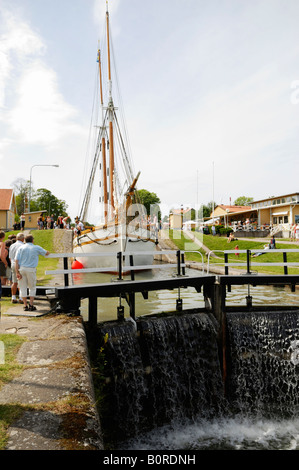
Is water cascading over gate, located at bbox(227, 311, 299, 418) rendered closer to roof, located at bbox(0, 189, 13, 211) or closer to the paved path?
the paved path

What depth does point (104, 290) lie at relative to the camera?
8.20 metres

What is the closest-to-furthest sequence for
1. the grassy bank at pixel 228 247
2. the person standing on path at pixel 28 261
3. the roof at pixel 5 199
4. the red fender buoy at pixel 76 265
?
1. the person standing on path at pixel 28 261
2. the grassy bank at pixel 228 247
3. the red fender buoy at pixel 76 265
4. the roof at pixel 5 199

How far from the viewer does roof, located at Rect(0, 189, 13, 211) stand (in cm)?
6016


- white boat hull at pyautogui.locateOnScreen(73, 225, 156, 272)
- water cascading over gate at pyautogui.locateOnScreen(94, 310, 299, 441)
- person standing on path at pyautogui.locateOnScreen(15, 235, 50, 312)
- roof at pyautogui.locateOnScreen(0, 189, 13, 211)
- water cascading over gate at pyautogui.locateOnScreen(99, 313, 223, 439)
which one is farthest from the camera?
roof at pyautogui.locateOnScreen(0, 189, 13, 211)

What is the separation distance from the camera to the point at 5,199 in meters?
61.6

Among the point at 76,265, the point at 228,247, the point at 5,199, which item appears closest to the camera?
the point at 76,265

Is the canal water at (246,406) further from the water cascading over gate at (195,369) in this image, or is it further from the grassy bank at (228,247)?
the grassy bank at (228,247)

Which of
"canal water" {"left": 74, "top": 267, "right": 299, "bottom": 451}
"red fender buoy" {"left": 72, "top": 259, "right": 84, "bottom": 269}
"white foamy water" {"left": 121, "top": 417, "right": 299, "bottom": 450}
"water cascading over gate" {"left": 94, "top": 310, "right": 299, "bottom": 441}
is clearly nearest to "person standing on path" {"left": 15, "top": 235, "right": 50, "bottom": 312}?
"water cascading over gate" {"left": 94, "top": 310, "right": 299, "bottom": 441}

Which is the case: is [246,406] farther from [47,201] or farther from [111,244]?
[47,201]

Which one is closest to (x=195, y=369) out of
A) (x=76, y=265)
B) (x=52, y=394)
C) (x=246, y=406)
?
(x=246, y=406)

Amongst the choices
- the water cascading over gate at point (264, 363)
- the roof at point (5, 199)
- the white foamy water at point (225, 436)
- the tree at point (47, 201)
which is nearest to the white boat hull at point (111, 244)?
the water cascading over gate at point (264, 363)

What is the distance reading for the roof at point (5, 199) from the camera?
60162 millimetres

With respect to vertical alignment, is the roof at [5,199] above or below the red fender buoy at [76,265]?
above
